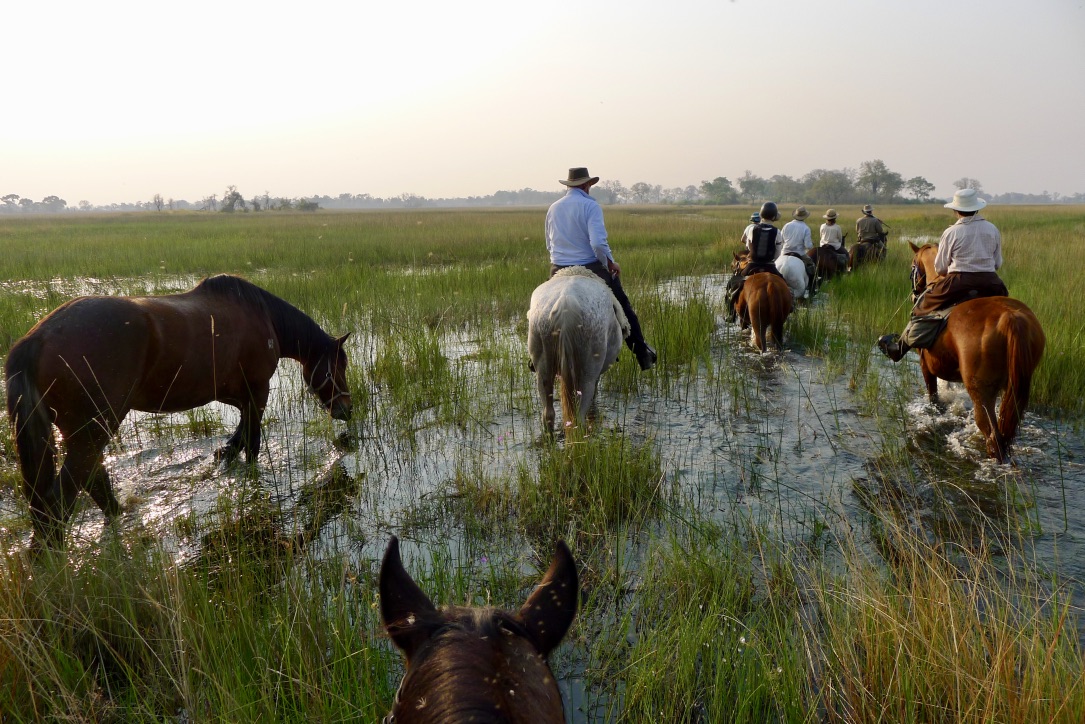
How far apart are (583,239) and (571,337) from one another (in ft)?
3.90

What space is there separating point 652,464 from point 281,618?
268 cm

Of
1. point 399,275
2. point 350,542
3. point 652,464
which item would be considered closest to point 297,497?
point 350,542

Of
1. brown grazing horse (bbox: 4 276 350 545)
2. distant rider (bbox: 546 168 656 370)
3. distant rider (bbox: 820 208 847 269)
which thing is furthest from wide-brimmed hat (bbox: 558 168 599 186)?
distant rider (bbox: 820 208 847 269)

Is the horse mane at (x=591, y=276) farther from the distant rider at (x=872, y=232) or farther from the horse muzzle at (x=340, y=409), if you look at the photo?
the distant rider at (x=872, y=232)

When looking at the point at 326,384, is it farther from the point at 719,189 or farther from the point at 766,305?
the point at 719,189

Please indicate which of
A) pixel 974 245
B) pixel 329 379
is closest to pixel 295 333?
pixel 329 379

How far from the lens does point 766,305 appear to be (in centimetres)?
811

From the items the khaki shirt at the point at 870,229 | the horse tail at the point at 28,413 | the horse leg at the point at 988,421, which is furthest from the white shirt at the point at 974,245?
the khaki shirt at the point at 870,229

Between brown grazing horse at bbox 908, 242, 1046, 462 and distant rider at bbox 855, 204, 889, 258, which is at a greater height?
A: distant rider at bbox 855, 204, 889, 258

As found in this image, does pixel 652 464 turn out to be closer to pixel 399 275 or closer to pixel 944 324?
pixel 944 324

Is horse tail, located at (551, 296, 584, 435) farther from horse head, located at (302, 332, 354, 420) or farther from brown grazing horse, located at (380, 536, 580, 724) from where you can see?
brown grazing horse, located at (380, 536, 580, 724)

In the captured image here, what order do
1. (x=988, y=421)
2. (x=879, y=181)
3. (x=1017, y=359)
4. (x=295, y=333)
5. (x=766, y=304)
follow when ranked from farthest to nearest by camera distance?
1. (x=879, y=181)
2. (x=766, y=304)
3. (x=295, y=333)
4. (x=988, y=421)
5. (x=1017, y=359)

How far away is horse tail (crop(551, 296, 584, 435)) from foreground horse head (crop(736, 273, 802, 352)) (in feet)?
13.1

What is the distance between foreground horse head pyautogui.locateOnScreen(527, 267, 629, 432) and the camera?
16.3ft
